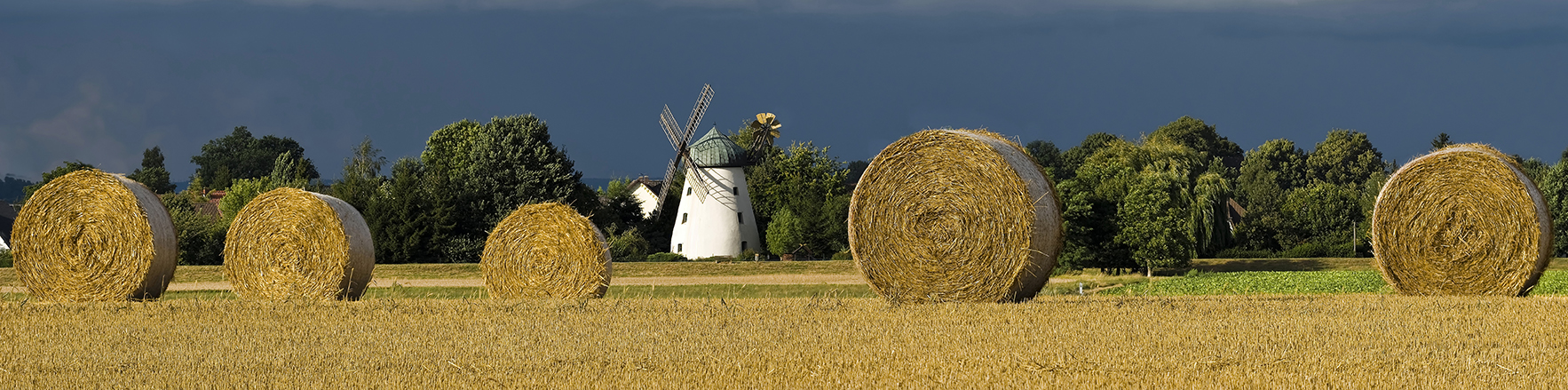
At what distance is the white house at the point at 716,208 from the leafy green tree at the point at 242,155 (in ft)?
211

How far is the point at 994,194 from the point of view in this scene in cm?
1600

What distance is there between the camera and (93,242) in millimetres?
19438

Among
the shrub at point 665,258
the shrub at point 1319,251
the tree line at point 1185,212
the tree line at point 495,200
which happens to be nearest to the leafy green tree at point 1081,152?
the tree line at point 1185,212

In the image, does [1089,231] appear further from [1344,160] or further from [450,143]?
[1344,160]

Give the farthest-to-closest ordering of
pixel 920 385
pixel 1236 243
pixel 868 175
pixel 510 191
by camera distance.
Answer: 1. pixel 1236 243
2. pixel 510 191
3. pixel 868 175
4. pixel 920 385

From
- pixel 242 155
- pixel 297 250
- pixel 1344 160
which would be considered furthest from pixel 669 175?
pixel 242 155

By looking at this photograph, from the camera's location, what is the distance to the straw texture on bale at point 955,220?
52.2 feet

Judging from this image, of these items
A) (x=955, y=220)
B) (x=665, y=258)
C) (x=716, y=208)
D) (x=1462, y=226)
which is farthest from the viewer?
(x=716, y=208)

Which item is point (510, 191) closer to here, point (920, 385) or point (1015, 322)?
point (1015, 322)

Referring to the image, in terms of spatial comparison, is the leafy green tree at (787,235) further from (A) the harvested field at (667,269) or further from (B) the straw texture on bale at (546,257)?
(B) the straw texture on bale at (546,257)

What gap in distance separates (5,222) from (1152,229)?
50.7m

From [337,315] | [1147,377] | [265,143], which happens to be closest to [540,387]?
[1147,377]

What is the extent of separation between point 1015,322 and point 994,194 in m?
2.75

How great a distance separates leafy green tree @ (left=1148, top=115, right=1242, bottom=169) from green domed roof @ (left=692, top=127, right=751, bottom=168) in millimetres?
44039
